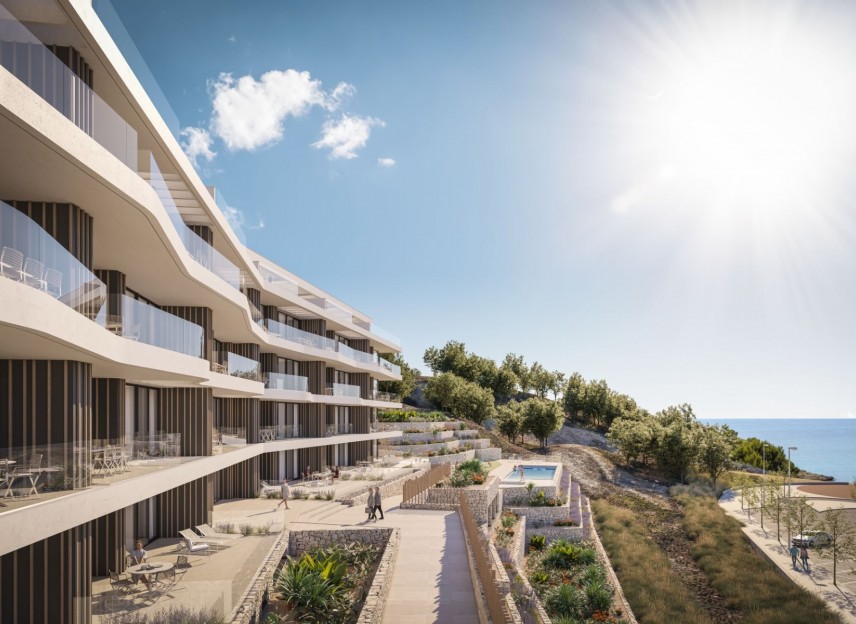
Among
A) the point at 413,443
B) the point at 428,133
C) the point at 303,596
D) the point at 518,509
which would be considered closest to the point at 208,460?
the point at 303,596

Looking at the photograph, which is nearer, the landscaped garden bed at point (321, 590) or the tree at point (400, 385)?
the landscaped garden bed at point (321, 590)

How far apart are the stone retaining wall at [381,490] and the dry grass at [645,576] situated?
31.9ft

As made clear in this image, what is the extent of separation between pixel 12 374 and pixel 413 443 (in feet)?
125

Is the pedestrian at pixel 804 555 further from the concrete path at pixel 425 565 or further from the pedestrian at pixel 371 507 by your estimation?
the pedestrian at pixel 371 507

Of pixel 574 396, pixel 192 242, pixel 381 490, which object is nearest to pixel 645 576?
pixel 381 490

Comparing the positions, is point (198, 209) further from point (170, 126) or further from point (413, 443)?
point (413, 443)

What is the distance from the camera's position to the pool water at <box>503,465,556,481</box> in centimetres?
3812

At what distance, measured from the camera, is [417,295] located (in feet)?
242

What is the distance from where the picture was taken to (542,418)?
63.6 metres

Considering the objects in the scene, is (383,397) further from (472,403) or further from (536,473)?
(472,403)

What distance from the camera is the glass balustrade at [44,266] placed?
845cm

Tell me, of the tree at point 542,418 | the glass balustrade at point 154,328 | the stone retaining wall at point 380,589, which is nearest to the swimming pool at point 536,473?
the tree at point 542,418

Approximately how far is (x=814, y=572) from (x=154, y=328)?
83.3 feet

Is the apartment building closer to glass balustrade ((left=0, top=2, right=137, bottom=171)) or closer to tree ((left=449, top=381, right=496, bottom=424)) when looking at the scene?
glass balustrade ((left=0, top=2, right=137, bottom=171))
